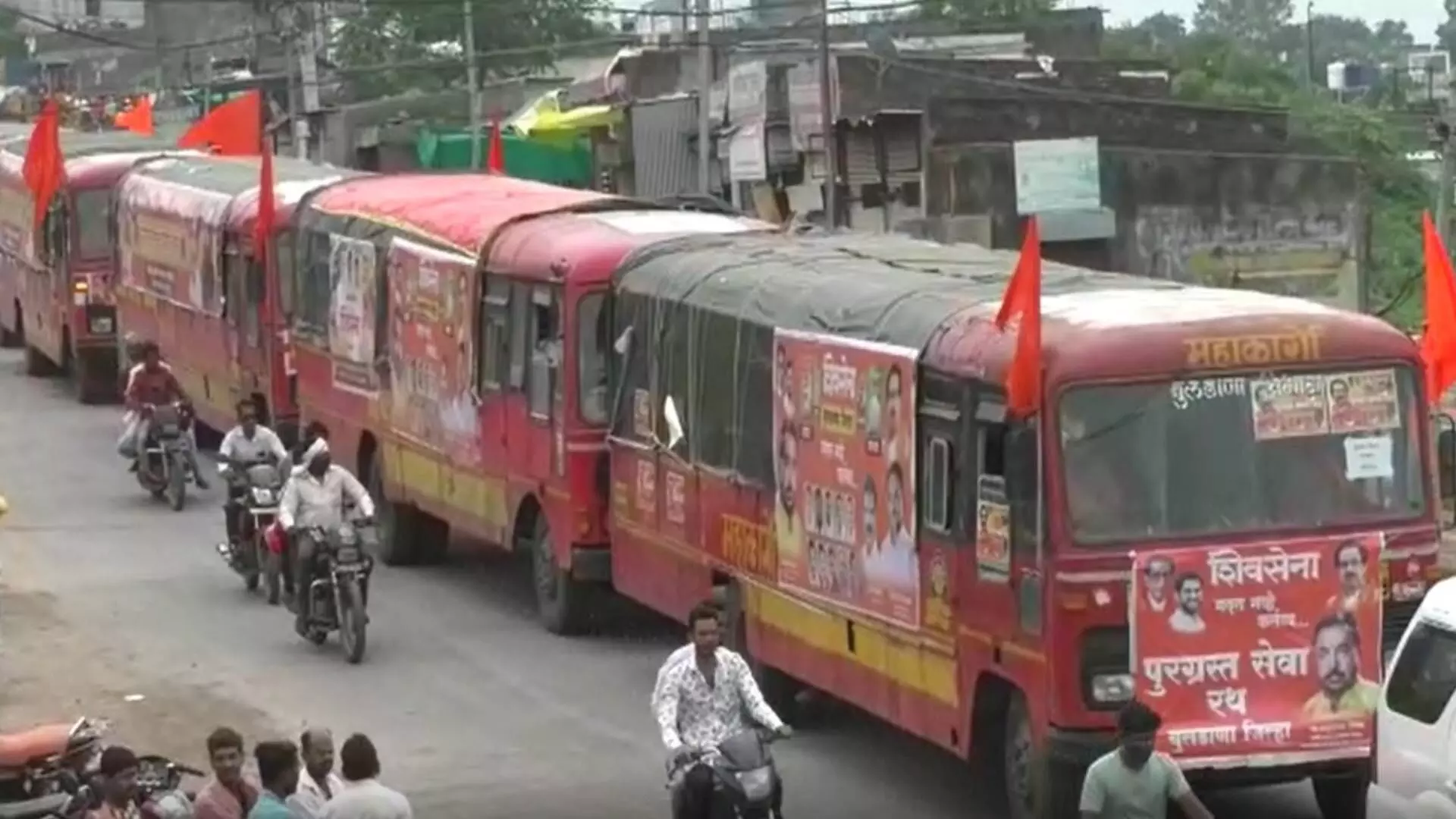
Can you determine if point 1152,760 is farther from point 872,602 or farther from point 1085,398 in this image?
point 872,602

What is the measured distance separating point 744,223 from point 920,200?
19665mm

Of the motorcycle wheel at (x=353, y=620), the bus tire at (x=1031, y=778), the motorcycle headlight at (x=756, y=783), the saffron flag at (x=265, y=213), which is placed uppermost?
the saffron flag at (x=265, y=213)

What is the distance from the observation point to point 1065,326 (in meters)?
13.2

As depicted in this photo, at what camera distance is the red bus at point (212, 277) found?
26516 mm

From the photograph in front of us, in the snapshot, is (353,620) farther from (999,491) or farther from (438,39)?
(438,39)

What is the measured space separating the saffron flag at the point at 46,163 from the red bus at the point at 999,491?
15.4 metres

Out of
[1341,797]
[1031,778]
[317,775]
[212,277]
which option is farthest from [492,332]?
[317,775]

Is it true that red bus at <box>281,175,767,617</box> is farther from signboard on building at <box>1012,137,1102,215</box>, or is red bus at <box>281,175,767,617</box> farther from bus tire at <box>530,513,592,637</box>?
signboard on building at <box>1012,137,1102,215</box>

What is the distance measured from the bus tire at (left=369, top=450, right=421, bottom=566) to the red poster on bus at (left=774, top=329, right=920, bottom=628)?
7.71m

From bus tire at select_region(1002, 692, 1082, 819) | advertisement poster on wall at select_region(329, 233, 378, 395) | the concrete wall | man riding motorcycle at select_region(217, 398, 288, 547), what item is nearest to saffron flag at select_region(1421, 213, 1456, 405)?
bus tire at select_region(1002, 692, 1082, 819)

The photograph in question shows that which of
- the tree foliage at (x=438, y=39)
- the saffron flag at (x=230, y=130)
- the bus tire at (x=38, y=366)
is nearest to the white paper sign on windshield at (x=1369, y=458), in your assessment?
the saffron flag at (x=230, y=130)

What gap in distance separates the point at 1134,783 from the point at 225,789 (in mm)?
3305

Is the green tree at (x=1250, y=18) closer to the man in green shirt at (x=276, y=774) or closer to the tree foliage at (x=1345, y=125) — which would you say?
the tree foliage at (x=1345, y=125)

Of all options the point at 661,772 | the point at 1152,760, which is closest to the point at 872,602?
the point at 661,772
